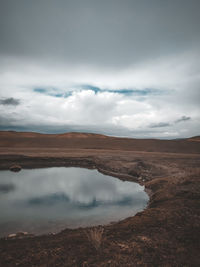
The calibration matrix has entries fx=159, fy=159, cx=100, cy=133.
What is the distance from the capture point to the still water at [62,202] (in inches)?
293

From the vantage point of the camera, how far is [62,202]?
10344mm

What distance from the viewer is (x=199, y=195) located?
832 centimetres

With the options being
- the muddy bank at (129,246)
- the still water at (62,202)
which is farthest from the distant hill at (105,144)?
the muddy bank at (129,246)

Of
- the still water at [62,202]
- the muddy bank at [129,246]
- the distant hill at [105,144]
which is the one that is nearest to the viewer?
the muddy bank at [129,246]

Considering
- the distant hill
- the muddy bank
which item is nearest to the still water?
the muddy bank

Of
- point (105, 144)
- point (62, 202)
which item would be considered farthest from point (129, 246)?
point (105, 144)

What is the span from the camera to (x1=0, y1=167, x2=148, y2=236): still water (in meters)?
7.43

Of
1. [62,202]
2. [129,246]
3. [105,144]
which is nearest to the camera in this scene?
[129,246]

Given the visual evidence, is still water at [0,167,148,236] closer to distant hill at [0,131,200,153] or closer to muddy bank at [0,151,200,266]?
muddy bank at [0,151,200,266]

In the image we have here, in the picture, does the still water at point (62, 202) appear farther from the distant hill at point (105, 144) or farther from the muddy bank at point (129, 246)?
the distant hill at point (105, 144)

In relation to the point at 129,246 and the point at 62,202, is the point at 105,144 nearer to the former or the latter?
the point at 62,202

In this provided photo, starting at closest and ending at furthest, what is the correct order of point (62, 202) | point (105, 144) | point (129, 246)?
point (129, 246) → point (62, 202) → point (105, 144)

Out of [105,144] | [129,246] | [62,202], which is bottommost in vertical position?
[62,202]

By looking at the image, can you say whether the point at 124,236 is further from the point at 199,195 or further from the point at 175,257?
the point at 199,195
